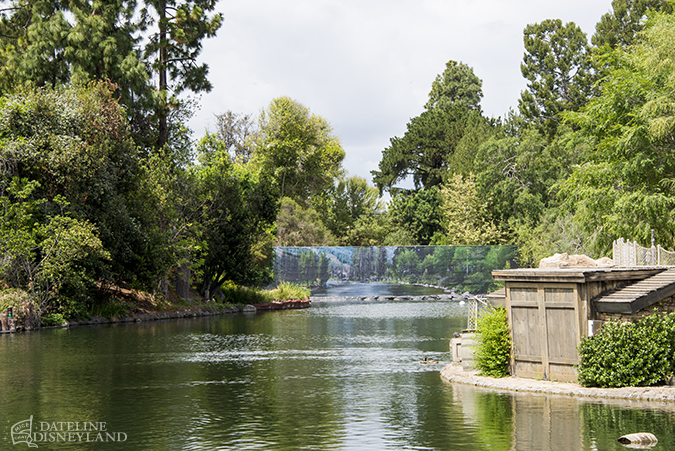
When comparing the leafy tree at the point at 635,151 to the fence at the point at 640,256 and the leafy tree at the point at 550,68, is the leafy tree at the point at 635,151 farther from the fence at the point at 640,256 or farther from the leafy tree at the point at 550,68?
the leafy tree at the point at 550,68

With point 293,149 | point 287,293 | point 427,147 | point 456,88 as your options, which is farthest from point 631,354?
point 456,88

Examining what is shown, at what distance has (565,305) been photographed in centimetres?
1459

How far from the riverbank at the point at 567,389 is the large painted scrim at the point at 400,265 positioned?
157ft

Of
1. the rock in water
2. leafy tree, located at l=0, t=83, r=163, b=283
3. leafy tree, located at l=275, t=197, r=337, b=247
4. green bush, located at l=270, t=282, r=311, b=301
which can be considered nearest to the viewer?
the rock in water

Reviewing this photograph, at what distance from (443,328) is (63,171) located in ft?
58.4

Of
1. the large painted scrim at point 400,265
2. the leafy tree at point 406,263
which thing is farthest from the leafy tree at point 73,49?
the leafy tree at point 406,263

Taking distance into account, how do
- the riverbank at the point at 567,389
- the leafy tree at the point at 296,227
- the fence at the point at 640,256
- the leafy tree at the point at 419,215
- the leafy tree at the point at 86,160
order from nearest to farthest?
the riverbank at the point at 567,389
the fence at the point at 640,256
the leafy tree at the point at 86,160
the leafy tree at the point at 296,227
the leafy tree at the point at 419,215

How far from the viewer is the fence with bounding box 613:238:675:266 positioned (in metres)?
20.2

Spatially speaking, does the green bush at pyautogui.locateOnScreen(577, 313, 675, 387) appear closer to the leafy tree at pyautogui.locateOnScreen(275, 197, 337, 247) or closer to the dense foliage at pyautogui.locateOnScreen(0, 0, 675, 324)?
the dense foliage at pyautogui.locateOnScreen(0, 0, 675, 324)

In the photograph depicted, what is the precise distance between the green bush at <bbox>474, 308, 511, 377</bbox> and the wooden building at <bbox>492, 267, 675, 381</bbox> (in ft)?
0.70

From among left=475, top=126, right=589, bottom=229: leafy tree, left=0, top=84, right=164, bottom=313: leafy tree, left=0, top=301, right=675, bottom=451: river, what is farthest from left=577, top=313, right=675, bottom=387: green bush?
left=475, top=126, right=589, bottom=229: leafy tree

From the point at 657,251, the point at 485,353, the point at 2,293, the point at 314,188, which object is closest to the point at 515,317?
the point at 485,353

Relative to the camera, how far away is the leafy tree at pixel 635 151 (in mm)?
30469

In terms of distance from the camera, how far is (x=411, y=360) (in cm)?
2112
